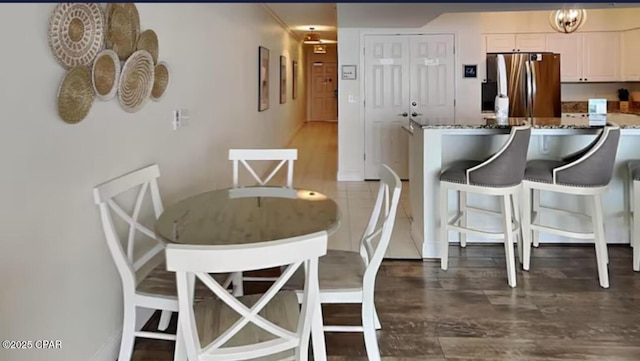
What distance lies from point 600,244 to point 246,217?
237 cm

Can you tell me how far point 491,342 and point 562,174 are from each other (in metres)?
1.38

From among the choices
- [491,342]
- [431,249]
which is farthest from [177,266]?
[431,249]

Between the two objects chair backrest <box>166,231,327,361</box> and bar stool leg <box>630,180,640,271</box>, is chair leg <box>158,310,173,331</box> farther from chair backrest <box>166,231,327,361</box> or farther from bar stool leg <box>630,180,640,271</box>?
bar stool leg <box>630,180,640,271</box>

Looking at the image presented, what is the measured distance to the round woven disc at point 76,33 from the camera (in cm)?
187

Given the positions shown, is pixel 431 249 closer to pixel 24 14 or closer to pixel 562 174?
pixel 562 174

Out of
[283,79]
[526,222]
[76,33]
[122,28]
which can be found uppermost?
[283,79]

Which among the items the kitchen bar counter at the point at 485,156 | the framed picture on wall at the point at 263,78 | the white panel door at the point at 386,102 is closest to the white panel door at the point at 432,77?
the white panel door at the point at 386,102

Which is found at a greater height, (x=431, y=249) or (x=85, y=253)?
(x=85, y=253)

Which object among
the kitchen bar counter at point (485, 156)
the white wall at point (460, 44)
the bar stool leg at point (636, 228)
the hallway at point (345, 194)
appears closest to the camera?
the bar stool leg at point (636, 228)

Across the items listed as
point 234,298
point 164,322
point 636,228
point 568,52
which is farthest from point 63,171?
point 568,52

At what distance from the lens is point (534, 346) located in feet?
8.14

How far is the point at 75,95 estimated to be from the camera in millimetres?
1997

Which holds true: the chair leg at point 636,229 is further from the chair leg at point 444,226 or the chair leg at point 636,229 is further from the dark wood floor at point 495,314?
the chair leg at point 444,226

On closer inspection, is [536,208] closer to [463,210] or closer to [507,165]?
[463,210]
